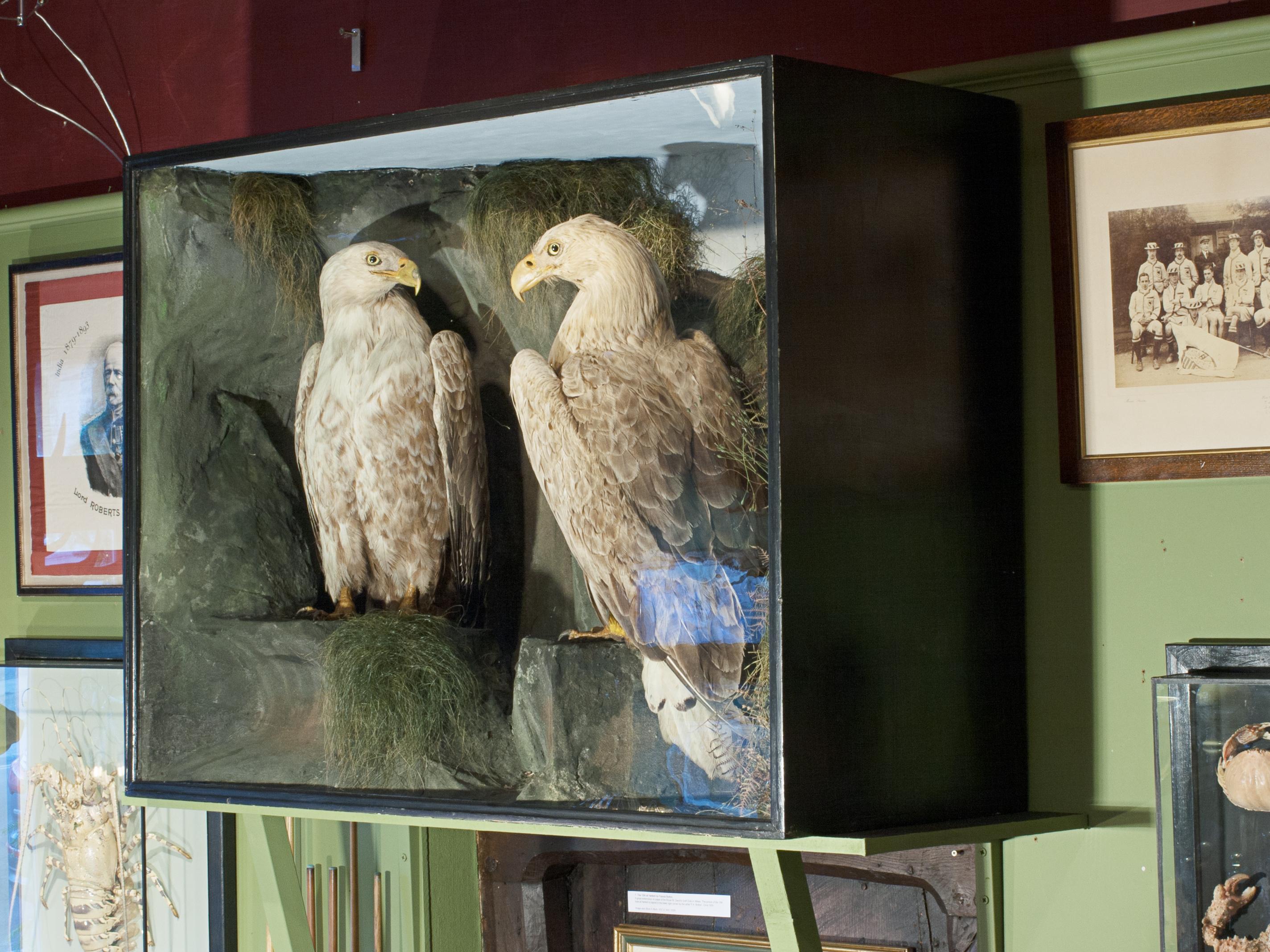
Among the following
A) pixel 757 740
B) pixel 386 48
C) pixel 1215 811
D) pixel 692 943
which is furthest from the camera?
pixel 386 48

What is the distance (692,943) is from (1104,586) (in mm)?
742

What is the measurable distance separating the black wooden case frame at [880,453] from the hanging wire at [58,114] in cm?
78

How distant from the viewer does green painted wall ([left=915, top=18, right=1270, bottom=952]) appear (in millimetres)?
1436

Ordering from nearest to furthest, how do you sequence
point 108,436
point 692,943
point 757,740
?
point 757,740 → point 692,943 → point 108,436

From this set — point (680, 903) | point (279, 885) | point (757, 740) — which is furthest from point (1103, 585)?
point (279, 885)

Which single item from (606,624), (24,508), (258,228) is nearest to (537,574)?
(606,624)

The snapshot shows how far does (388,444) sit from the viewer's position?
1.53 metres

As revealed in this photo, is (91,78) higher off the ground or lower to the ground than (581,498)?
higher

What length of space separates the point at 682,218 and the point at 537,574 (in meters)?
0.44

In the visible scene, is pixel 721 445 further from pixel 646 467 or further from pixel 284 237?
pixel 284 237

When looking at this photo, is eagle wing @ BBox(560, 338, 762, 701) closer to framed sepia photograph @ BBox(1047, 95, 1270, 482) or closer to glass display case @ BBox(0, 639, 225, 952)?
framed sepia photograph @ BBox(1047, 95, 1270, 482)

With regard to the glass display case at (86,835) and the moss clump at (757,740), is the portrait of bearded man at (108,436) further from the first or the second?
the moss clump at (757,740)

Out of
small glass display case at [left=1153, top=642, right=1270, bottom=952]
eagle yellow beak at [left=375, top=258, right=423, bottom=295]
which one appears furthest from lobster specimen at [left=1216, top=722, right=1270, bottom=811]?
eagle yellow beak at [left=375, top=258, right=423, bottom=295]

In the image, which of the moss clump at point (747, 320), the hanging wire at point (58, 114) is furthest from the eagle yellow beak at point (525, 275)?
the hanging wire at point (58, 114)
